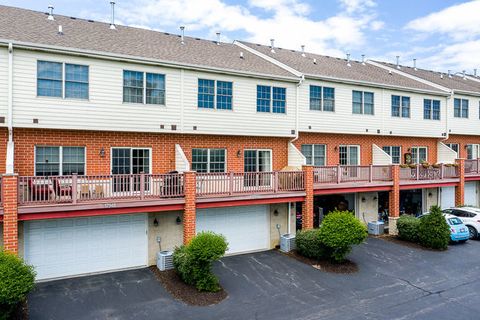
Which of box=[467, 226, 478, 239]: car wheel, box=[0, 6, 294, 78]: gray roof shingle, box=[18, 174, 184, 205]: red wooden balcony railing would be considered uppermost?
box=[0, 6, 294, 78]: gray roof shingle

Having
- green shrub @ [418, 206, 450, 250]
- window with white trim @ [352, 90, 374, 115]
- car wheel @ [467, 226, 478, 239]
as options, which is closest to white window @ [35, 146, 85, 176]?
window with white trim @ [352, 90, 374, 115]

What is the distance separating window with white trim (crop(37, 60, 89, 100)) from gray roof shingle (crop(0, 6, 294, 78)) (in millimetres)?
804

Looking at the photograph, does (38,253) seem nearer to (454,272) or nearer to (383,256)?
(383,256)

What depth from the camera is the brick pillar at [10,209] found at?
11445mm

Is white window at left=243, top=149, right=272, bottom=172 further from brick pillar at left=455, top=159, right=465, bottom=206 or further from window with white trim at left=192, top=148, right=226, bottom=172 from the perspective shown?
brick pillar at left=455, top=159, right=465, bottom=206

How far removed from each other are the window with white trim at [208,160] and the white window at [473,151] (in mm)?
21151

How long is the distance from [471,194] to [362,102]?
40.7ft

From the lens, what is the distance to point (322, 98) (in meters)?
20.5

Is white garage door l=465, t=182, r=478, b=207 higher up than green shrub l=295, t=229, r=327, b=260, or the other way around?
white garage door l=465, t=182, r=478, b=207

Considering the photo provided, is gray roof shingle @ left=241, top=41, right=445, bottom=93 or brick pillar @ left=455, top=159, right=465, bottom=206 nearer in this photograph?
gray roof shingle @ left=241, top=41, right=445, bottom=93

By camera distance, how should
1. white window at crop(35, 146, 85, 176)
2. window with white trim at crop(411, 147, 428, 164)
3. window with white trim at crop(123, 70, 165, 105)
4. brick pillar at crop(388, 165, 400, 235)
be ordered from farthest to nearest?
window with white trim at crop(411, 147, 428, 164), brick pillar at crop(388, 165, 400, 235), window with white trim at crop(123, 70, 165, 105), white window at crop(35, 146, 85, 176)

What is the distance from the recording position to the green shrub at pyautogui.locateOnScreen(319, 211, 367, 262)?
49.2ft

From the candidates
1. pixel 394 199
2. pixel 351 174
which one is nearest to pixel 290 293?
pixel 351 174

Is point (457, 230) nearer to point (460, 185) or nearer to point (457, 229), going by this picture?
point (457, 229)
